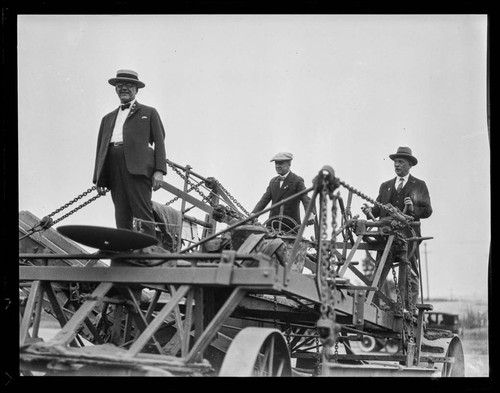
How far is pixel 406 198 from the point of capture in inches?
384

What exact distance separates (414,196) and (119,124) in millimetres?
4349

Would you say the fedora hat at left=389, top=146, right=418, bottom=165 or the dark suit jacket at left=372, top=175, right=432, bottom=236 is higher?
the fedora hat at left=389, top=146, right=418, bottom=165

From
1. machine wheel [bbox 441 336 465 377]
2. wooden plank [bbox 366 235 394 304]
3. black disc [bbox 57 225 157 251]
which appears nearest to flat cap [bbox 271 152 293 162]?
wooden plank [bbox 366 235 394 304]

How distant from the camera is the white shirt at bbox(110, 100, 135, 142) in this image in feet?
25.0

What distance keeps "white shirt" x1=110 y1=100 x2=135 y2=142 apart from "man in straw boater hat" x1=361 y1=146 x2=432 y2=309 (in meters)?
3.30

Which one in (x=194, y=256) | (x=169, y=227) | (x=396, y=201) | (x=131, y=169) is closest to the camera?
(x=194, y=256)

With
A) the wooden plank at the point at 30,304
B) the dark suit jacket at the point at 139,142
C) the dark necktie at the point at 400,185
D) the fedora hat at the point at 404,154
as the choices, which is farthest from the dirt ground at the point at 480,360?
the wooden plank at the point at 30,304

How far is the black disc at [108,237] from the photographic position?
247 inches

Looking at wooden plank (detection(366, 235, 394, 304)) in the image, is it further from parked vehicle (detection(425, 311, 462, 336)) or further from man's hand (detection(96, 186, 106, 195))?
parked vehicle (detection(425, 311, 462, 336))

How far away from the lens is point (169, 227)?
26.7 ft
